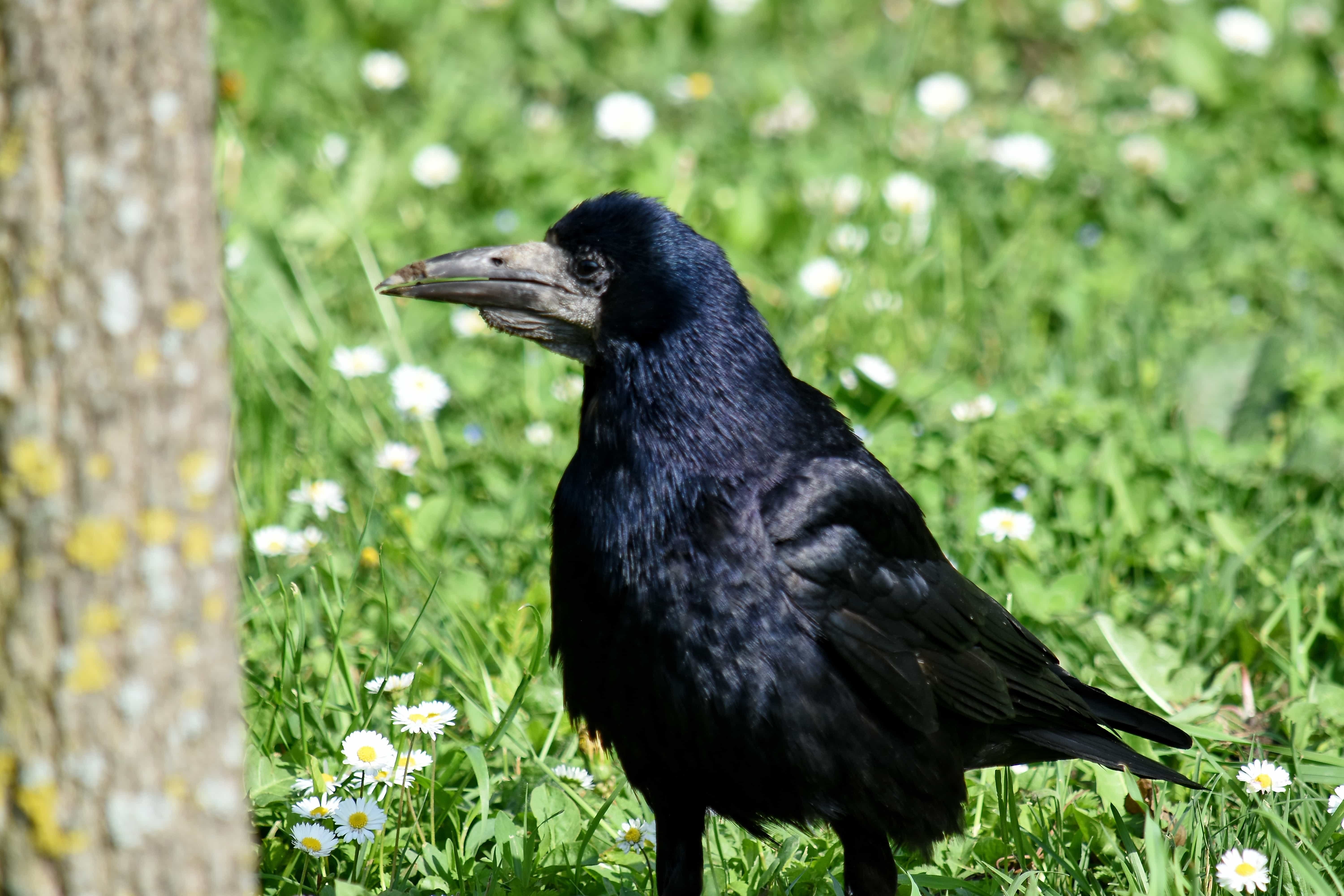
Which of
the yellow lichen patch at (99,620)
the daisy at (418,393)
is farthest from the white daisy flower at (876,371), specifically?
the yellow lichen patch at (99,620)

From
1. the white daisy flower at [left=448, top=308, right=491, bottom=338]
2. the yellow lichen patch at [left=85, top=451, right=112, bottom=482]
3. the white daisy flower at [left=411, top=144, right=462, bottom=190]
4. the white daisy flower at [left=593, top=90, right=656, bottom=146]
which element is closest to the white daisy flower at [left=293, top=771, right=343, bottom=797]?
the yellow lichen patch at [left=85, top=451, right=112, bottom=482]

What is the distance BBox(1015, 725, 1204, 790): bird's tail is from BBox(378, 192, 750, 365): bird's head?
40.3 inches

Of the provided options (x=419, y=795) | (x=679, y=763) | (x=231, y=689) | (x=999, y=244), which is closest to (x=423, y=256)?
(x=999, y=244)

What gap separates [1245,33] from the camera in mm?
6203

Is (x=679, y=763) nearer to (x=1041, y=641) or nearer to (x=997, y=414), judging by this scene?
(x=1041, y=641)

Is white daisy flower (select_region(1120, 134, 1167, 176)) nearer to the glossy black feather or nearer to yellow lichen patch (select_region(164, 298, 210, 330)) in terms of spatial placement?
the glossy black feather

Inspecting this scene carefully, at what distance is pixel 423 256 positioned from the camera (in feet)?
16.6

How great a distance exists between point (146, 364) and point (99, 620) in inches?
10.9

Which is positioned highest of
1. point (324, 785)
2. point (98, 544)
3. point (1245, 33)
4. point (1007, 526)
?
point (1245, 33)

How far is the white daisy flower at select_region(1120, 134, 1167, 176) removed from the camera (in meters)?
5.62

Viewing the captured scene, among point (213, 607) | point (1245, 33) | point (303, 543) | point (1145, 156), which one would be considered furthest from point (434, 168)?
point (213, 607)

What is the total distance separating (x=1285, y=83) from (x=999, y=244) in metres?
1.77

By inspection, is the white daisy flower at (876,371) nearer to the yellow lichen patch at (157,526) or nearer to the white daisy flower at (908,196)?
the white daisy flower at (908,196)

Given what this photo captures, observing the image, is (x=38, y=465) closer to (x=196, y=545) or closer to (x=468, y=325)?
(x=196, y=545)
